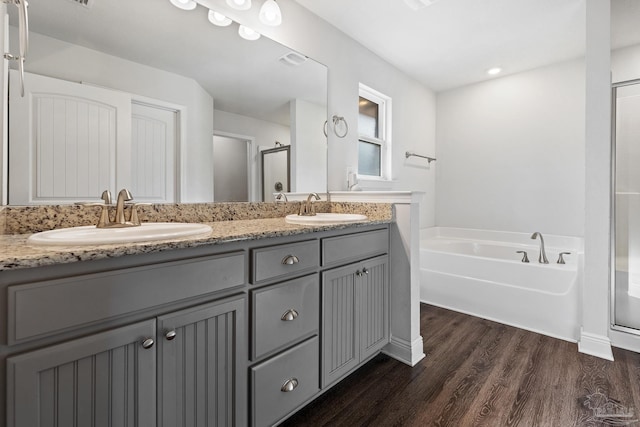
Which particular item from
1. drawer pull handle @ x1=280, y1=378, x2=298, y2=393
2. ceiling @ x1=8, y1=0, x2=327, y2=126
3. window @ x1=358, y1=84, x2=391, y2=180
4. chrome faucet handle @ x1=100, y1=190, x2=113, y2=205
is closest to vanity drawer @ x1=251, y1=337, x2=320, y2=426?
drawer pull handle @ x1=280, y1=378, x2=298, y2=393

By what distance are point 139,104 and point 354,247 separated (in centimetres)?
124

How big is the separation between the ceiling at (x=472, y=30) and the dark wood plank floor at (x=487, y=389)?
80.1 inches

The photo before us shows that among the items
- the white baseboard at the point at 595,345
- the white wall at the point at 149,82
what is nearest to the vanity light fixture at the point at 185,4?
the white wall at the point at 149,82

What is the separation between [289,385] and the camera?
1.28 m

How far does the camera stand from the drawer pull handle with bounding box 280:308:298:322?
4.14 feet

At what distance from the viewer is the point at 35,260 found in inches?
26.9

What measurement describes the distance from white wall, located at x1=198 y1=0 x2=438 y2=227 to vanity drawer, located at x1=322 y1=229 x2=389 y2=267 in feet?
2.64

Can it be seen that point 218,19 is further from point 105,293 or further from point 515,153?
point 515,153

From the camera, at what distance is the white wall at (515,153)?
304 centimetres

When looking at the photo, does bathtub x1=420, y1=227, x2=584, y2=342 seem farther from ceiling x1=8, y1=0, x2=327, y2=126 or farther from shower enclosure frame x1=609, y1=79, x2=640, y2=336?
ceiling x1=8, y1=0, x2=327, y2=126

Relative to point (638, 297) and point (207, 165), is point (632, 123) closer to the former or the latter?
point (638, 297)

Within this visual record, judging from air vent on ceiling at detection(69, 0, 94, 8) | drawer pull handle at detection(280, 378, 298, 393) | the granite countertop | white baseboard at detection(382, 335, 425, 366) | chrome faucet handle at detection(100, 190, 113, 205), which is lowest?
white baseboard at detection(382, 335, 425, 366)

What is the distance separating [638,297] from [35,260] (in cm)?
308

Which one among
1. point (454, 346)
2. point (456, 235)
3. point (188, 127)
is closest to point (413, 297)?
point (454, 346)
